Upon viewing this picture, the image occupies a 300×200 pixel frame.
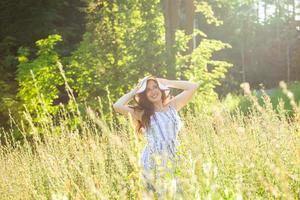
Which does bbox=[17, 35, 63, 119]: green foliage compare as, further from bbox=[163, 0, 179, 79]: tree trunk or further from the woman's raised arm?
the woman's raised arm

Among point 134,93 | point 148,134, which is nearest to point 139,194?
point 148,134

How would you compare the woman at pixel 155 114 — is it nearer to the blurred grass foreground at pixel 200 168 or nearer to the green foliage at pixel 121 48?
the blurred grass foreground at pixel 200 168

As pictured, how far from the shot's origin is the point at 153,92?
5699 millimetres

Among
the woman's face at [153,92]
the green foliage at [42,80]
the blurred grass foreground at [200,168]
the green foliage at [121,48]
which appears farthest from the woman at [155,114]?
the green foliage at [121,48]

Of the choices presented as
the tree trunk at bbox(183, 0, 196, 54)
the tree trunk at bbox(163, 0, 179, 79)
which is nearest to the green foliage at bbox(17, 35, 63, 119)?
the tree trunk at bbox(163, 0, 179, 79)

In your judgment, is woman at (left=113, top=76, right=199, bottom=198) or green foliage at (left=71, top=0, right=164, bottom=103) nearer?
woman at (left=113, top=76, right=199, bottom=198)

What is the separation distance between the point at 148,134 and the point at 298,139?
65.9 inches

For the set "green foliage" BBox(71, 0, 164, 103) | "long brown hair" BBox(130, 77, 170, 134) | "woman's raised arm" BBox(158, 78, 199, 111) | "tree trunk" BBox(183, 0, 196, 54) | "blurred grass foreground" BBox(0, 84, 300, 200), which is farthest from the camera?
"tree trunk" BBox(183, 0, 196, 54)

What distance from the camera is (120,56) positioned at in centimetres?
1358

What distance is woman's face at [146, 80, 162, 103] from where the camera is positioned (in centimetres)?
569

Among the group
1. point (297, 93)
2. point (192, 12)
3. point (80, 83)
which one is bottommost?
point (297, 93)

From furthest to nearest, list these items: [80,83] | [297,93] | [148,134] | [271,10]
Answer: [271,10], [297,93], [80,83], [148,134]

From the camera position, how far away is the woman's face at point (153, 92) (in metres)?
5.69

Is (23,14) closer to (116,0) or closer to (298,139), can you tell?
(116,0)
